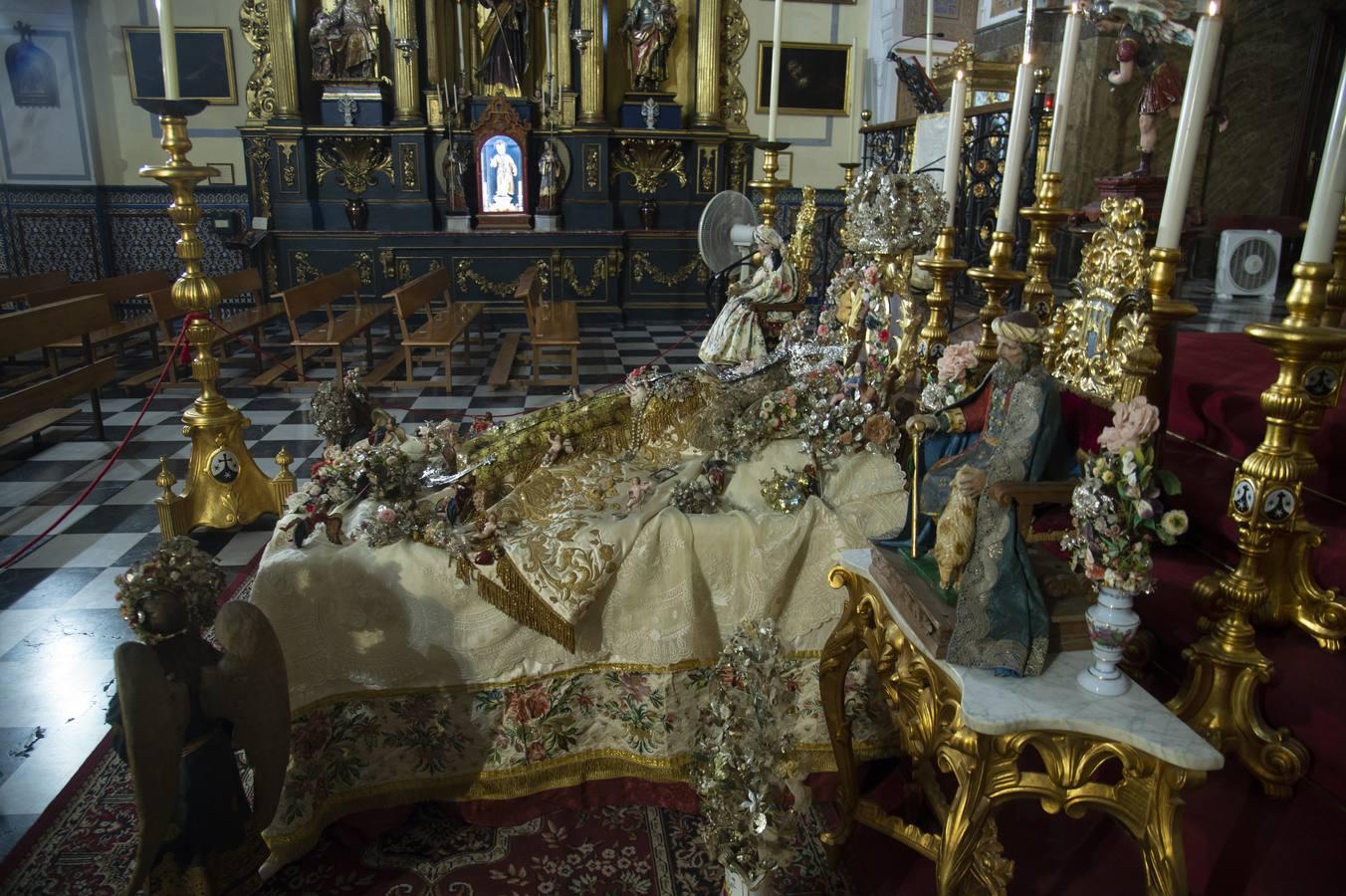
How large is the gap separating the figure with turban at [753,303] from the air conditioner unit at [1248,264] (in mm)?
5020

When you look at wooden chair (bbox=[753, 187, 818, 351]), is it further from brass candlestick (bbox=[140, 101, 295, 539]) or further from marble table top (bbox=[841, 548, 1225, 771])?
marble table top (bbox=[841, 548, 1225, 771])

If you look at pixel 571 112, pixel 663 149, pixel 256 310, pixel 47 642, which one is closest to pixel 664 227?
pixel 663 149

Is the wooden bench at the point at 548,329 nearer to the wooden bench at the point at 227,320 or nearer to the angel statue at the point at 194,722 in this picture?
the wooden bench at the point at 227,320

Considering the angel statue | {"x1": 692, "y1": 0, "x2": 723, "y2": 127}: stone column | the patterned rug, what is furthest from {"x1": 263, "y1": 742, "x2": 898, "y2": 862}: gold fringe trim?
{"x1": 692, "y1": 0, "x2": 723, "y2": 127}: stone column

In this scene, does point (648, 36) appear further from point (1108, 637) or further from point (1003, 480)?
point (1108, 637)

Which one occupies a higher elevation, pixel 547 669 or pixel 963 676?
pixel 963 676

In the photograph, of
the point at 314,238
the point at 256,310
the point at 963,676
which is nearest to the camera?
the point at 963,676

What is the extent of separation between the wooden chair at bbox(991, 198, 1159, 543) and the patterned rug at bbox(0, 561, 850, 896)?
1.37 m

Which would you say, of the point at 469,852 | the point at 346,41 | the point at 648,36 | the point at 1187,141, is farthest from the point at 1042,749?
the point at 346,41

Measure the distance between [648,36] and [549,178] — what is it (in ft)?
7.30

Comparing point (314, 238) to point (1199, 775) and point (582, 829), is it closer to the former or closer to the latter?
point (582, 829)

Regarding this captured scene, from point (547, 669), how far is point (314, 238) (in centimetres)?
967

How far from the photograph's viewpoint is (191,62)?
1148cm

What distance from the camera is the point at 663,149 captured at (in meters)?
11.8
